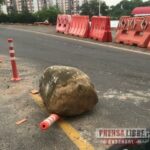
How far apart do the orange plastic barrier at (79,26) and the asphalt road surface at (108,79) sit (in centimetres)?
340

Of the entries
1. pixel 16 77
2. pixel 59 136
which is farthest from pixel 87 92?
pixel 16 77

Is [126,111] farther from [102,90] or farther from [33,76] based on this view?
[33,76]

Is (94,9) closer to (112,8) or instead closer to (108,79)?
(112,8)

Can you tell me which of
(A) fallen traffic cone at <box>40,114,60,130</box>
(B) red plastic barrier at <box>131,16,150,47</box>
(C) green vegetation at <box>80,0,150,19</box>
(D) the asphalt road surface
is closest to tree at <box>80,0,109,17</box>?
(C) green vegetation at <box>80,0,150,19</box>

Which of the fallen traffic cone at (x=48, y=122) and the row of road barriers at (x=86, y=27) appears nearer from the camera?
the fallen traffic cone at (x=48, y=122)

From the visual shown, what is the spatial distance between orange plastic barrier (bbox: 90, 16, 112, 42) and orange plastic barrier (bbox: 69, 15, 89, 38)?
468mm

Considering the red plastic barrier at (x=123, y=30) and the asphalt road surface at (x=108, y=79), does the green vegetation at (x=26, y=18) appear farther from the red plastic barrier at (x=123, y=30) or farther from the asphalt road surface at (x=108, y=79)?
the asphalt road surface at (x=108, y=79)

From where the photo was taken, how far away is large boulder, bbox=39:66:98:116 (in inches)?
219

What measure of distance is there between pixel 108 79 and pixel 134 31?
713 centimetres

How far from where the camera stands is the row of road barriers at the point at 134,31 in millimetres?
13965

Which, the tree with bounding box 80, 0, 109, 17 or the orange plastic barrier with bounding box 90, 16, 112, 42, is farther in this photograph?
the tree with bounding box 80, 0, 109, 17

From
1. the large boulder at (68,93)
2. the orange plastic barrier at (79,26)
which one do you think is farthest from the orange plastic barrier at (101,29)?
the large boulder at (68,93)

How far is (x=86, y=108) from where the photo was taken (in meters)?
5.73

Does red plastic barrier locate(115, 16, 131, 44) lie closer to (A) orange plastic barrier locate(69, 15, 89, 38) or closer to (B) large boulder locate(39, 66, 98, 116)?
(A) orange plastic barrier locate(69, 15, 89, 38)
